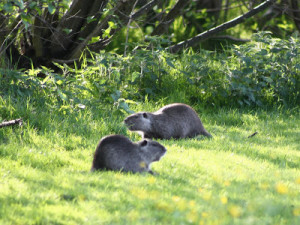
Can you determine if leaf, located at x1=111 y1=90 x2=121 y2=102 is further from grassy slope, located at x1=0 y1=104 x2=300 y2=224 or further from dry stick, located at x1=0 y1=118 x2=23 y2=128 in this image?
dry stick, located at x1=0 y1=118 x2=23 y2=128

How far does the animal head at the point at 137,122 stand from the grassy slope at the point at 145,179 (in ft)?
0.45

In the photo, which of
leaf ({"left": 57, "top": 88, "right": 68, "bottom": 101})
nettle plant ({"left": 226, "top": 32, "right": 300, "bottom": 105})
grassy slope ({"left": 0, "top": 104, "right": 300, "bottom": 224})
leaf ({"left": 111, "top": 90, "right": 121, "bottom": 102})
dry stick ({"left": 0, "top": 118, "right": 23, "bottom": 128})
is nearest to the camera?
grassy slope ({"left": 0, "top": 104, "right": 300, "bottom": 224})

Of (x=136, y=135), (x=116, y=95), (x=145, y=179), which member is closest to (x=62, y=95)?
(x=116, y=95)

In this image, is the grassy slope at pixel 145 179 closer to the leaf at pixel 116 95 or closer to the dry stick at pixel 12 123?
the dry stick at pixel 12 123

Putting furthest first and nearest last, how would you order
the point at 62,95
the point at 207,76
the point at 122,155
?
1. the point at 207,76
2. the point at 62,95
3. the point at 122,155

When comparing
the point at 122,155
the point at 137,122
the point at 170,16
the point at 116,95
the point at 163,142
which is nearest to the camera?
the point at 122,155

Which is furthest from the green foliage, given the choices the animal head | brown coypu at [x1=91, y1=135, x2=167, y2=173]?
brown coypu at [x1=91, y1=135, x2=167, y2=173]

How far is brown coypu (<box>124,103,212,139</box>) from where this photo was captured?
730 centimetres

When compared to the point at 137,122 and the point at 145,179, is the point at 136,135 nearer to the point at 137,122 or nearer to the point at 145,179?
the point at 137,122

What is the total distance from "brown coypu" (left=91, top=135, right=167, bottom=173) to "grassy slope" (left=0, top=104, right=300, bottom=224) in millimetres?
157

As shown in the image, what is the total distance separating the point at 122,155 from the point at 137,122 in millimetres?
2033

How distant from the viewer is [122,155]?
5.29 m

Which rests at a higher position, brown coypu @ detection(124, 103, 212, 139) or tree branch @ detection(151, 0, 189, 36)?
tree branch @ detection(151, 0, 189, 36)

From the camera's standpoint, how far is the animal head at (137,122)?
729cm
